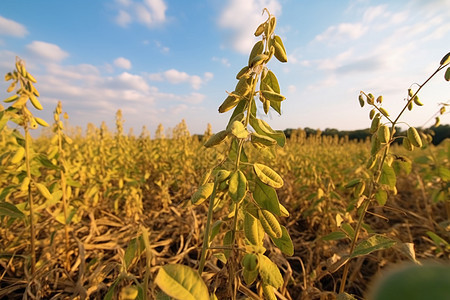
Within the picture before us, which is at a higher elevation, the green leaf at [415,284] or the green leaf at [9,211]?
the green leaf at [415,284]

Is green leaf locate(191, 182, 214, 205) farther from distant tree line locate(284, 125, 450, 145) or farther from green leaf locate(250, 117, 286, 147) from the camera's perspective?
distant tree line locate(284, 125, 450, 145)

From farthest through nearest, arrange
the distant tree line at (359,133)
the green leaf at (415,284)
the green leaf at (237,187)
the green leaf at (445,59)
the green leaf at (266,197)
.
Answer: the distant tree line at (359,133) < the green leaf at (445,59) < the green leaf at (266,197) < the green leaf at (237,187) < the green leaf at (415,284)

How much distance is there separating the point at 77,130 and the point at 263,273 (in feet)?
31.2

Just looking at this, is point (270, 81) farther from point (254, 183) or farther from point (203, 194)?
point (203, 194)

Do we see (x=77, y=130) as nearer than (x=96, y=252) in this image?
No

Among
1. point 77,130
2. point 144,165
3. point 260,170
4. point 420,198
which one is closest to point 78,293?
point 260,170

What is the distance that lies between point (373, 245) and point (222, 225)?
1353 mm

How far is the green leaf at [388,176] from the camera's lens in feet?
4.00

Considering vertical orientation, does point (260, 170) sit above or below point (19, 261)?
above

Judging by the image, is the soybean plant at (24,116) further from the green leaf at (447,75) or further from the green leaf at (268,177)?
the green leaf at (447,75)

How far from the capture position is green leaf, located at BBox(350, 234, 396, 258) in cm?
87

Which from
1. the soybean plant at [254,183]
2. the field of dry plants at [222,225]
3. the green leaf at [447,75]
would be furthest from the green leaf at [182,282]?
the green leaf at [447,75]

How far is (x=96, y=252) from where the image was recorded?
221cm

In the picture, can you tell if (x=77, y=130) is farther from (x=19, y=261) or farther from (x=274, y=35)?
(x=274, y=35)
